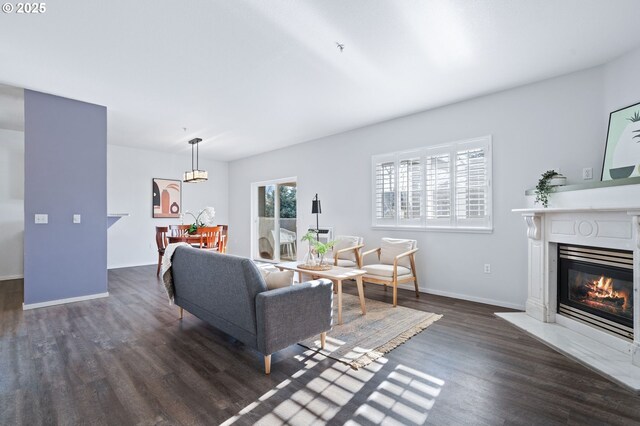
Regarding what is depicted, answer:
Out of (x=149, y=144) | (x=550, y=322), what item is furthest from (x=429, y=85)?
(x=149, y=144)

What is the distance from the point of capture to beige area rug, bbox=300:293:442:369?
260 cm

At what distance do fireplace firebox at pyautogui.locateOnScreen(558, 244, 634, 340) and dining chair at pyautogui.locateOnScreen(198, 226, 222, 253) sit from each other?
4.69 metres

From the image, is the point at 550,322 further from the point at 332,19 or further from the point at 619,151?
the point at 332,19

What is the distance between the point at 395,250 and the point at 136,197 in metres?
5.89

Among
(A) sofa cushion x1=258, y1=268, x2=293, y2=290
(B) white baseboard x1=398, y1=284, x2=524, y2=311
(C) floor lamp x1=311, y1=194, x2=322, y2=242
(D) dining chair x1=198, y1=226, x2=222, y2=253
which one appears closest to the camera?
(A) sofa cushion x1=258, y1=268, x2=293, y2=290

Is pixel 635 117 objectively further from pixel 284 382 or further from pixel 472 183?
pixel 284 382

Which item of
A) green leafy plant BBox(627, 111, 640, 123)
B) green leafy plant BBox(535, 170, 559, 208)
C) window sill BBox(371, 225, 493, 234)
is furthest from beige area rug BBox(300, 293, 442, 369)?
green leafy plant BBox(627, 111, 640, 123)

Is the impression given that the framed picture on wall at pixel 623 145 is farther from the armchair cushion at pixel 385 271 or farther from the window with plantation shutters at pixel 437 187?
the armchair cushion at pixel 385 271

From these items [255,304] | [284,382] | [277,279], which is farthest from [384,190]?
[284,382]

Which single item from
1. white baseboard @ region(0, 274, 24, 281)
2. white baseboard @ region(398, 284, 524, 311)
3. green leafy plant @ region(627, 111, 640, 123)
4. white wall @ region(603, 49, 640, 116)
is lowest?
white baseboard @ region(0, 274, 24, 281)

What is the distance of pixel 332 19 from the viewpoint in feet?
7.96

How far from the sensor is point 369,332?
9.99 ft

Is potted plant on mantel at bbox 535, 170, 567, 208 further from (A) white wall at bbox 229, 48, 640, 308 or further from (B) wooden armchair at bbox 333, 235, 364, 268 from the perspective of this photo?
(B) wooden armchair at bbox 333, 235, 364, 268

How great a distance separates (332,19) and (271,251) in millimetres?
5900
